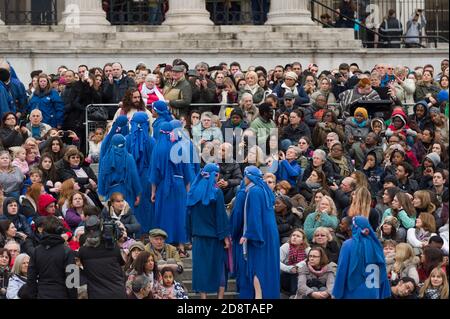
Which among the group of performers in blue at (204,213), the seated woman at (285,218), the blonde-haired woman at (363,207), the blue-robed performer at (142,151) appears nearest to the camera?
the group of performers in blue at (204,213)

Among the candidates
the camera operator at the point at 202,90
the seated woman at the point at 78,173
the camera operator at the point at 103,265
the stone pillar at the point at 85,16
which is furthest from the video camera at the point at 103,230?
the stone pillar at the point at 85,16

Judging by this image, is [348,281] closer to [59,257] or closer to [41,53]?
[59,257]

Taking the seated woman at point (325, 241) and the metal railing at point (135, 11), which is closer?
the seated woman at point (325, 241)

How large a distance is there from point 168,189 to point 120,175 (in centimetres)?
73

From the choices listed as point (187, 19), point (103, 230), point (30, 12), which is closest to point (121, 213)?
point (103, 230)

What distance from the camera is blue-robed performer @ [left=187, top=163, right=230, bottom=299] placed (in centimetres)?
3225

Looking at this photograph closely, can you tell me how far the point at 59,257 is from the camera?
29.5 m

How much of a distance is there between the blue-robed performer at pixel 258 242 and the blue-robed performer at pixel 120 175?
2.67 meters

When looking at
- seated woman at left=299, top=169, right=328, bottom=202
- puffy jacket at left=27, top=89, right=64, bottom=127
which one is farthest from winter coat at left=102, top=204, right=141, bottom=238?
puffy jacket at left=27, top=89, right=64, bottom=127

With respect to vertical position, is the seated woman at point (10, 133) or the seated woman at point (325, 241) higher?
the seated woman at point (10, 133)

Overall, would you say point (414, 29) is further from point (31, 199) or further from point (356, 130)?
point (31, 199)

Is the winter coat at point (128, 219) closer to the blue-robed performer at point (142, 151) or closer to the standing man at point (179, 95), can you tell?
the blue-robed performer at point (142, 151)

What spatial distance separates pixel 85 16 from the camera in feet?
158

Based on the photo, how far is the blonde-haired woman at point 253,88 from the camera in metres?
40.0
